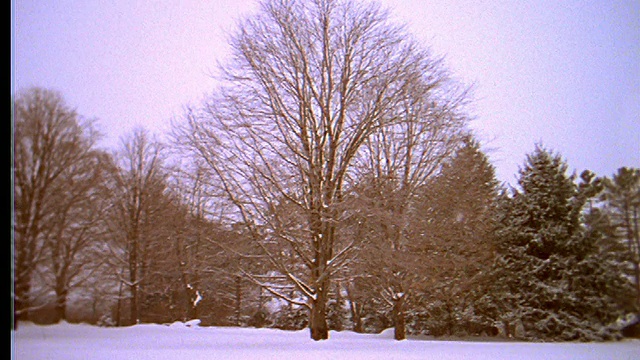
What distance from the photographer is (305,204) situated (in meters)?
11.6

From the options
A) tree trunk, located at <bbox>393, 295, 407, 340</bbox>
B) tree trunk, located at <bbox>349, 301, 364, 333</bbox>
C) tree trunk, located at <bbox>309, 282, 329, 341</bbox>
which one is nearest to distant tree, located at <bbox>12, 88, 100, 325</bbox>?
tree trunk, located at <bbox>309, 282, 329, 341</bbox>

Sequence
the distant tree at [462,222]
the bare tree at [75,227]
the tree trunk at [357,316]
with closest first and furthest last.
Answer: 1. the bare tree at [75,227]
2. the distant tree at [462,222]
3. the tree trunk at [357,316]

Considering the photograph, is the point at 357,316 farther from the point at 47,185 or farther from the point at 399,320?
the point at 47,185

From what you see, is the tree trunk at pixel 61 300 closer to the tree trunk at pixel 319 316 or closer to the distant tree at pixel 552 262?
the tree trunk at pixel 319 316

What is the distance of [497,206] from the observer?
49.4 feet

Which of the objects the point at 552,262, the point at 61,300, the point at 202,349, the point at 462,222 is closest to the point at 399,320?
the point at 462,222

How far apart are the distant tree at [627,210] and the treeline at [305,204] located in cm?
4

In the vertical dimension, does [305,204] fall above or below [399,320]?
above

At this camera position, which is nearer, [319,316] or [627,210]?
[627,210]

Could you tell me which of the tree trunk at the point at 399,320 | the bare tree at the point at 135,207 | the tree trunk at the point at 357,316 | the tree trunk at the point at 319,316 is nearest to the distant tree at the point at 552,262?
the tree trunk at the point at 399,320

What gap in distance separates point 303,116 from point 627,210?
7160mm

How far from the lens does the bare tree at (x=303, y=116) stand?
11.6 metres

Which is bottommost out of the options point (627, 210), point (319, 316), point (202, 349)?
point (202, 349)

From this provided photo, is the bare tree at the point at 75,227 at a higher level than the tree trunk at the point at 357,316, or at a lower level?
higher
